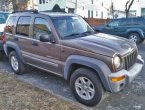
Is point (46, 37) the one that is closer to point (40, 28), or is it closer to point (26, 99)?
point (40, 28)

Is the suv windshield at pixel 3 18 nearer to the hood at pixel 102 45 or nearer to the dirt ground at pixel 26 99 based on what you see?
the dirt ground at pixel 26 99

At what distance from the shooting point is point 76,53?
511cm

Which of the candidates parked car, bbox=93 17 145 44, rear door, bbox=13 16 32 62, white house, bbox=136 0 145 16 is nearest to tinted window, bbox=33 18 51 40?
rear door, bbox=13 16 32 62

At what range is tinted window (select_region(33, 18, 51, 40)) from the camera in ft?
19.3

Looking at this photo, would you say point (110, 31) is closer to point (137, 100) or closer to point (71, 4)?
point (137, 100)

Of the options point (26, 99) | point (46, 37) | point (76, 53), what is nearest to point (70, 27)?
point (46, 37)

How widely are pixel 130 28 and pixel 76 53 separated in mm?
9782

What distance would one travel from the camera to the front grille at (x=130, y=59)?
16.4 feet

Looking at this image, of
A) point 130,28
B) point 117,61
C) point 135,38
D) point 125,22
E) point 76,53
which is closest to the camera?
point 117,61

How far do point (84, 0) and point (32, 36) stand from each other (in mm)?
34454

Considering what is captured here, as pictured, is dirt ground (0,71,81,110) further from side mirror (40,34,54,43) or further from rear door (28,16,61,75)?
side mirror (40,34,54,43)

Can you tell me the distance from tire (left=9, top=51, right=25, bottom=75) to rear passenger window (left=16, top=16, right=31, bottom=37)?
2.37ft

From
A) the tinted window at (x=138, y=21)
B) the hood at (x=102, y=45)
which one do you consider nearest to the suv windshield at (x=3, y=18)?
the hood at (x=102, y=45)

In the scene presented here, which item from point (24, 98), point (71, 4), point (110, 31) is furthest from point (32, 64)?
point (71, 4)
